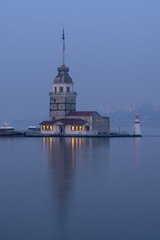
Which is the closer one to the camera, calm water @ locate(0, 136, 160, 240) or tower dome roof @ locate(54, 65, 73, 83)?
calm water @ locate(0, 136, 160, 240)

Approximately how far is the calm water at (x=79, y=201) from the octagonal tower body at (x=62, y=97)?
5672 centimetres

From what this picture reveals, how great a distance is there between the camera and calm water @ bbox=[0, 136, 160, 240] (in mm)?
22953

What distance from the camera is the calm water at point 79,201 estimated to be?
22953 mm

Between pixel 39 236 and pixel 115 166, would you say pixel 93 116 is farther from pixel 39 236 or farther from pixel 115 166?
pixel 39 236

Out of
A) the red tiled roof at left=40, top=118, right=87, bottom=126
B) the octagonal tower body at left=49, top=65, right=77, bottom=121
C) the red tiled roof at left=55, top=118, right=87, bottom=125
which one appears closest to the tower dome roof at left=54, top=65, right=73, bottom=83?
the octagonal tower body at left=49, top=65, right=77, bottom=121

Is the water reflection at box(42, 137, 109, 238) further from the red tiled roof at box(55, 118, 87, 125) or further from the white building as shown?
the white building

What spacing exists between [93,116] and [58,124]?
7.94 m

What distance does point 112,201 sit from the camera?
1168 inches

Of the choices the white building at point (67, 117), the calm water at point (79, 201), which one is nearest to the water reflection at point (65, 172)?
the calm water at point (79, 201)

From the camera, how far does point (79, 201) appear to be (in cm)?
2938

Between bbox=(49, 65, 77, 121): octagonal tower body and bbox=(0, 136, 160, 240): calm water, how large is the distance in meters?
56.7

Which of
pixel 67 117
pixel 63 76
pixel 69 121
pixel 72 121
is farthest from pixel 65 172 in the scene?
pixel 63 76

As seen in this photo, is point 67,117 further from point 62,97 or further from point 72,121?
point 62,97

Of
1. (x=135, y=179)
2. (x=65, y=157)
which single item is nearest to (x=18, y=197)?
(x=135, y=179)
